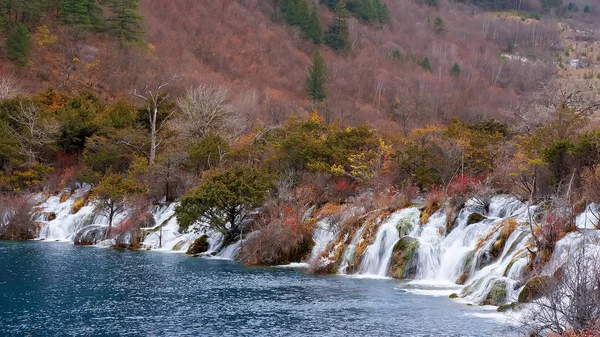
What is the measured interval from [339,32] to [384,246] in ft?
347

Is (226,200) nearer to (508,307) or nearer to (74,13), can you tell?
(508,307)

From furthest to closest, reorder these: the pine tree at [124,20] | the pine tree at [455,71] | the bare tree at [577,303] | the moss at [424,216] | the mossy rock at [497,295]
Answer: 1. the pine tree at [455,71]
2. the pine tree at [124,20]
3. the moss at [424,216]
4. the mossy rock at [497,295]
5. the bare tree at [577,303]

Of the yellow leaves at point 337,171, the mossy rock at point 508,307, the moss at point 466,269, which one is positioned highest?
the yellow leaves at point 337,171

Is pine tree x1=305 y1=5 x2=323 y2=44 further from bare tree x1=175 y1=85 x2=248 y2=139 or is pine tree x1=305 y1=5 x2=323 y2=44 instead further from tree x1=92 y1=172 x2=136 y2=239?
tree x1=92 y1=172 x2=136 y2=239

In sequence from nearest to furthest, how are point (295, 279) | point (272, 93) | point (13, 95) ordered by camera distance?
point (295, 279)
point (13, 95)
point (272, 93)

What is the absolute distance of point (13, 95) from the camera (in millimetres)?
75125

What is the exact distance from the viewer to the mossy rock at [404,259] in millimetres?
33125

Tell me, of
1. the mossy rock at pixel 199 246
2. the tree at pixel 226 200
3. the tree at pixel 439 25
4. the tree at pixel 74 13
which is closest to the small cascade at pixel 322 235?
the tree at pixel 226 200

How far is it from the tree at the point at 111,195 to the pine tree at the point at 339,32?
8954cm

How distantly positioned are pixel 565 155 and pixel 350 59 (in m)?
99.6

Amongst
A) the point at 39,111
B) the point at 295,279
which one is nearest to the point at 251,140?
the point at 39,111

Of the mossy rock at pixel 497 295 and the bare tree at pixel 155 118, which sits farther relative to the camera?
the bare tree at pixel 155 118

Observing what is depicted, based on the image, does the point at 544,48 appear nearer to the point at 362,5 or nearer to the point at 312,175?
the point at 362,5

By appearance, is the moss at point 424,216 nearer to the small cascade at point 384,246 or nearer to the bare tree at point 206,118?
the small cascade at point 384,246
